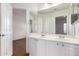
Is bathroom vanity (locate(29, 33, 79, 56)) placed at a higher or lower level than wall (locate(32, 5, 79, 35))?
lower

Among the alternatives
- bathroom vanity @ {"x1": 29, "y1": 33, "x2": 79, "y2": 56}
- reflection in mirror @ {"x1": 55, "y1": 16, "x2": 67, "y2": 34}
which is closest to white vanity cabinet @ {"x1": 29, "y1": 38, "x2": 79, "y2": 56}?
bathroom vanity @ {"x1": 29, "y1": 33, "x2": 79, "y2": 56}

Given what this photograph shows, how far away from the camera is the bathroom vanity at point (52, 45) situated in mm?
1565

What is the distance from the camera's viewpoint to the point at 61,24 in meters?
1.69

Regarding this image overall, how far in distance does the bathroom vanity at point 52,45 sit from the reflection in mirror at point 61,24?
0.39ft

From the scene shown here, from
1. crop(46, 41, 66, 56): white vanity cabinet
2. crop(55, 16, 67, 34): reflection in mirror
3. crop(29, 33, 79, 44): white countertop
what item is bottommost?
crop(46, 41, 66, 56): white vanity cabinet

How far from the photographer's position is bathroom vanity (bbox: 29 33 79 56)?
157 centimetres

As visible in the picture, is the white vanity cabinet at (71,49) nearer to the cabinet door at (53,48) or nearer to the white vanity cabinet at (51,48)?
the white vanity cabinet at (51,48)

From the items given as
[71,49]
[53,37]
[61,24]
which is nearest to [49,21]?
[61,24]

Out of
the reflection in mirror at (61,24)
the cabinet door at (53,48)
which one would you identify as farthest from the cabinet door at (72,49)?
the reflection in mirror at (61,24)

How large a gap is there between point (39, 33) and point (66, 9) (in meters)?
0.68

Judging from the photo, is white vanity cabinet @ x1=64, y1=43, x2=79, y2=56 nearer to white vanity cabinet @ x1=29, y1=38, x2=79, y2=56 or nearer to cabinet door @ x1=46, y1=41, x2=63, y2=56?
white vanity cabinet @ x1=29, y1=38, x2=79, y2=56

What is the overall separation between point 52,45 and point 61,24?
449 mm

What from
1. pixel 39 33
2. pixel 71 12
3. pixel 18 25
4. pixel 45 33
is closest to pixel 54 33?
pixel 45 33

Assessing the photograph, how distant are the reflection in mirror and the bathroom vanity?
0.12 meters
